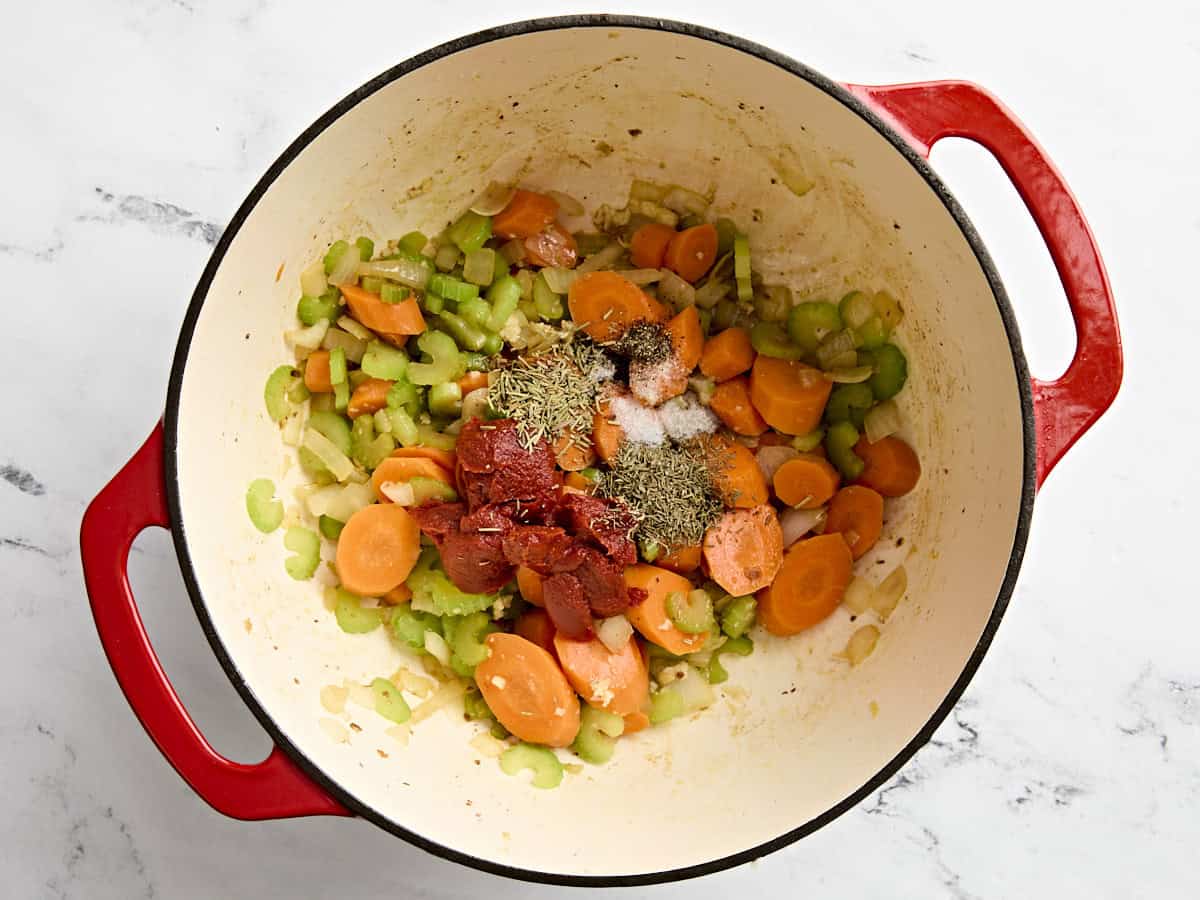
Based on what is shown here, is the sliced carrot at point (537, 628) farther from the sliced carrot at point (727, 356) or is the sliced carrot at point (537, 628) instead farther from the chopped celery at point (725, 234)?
the chopped celery at point (725, 234)

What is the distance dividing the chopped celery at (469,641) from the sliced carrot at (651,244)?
917 mm

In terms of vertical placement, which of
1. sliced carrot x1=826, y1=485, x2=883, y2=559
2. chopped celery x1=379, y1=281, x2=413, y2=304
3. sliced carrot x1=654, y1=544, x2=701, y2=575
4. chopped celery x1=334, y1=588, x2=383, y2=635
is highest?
sliced carrot x1=826, y1=485, x2=883, y2=559

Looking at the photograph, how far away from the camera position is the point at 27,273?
8.14ft

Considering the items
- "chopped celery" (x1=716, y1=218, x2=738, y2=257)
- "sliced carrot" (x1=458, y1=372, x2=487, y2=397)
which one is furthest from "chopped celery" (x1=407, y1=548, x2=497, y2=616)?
"chopped celery" (x1=716, y1=218, x2=738, y2=257)

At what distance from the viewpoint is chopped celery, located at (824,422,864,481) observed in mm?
2416

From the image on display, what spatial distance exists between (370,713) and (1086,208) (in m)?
2.03

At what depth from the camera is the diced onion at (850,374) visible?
2.38 m

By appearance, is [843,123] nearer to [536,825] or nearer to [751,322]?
[751,322]

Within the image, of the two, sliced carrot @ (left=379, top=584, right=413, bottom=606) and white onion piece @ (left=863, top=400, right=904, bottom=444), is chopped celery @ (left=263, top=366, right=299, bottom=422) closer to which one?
sliced carrot @ (left=379, top=584, right=413, bottom=606)

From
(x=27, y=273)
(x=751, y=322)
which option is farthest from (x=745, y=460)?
(x=27, y=273)

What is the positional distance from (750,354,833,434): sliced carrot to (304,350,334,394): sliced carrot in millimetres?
970

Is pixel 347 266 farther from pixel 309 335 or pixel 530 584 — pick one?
pixel 530 584

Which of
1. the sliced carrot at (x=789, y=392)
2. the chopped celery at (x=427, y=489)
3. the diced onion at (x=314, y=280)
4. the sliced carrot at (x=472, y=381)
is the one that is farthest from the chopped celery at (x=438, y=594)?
the sliced carrot at (x=789, y=392)

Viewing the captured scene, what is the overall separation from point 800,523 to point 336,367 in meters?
1.12
